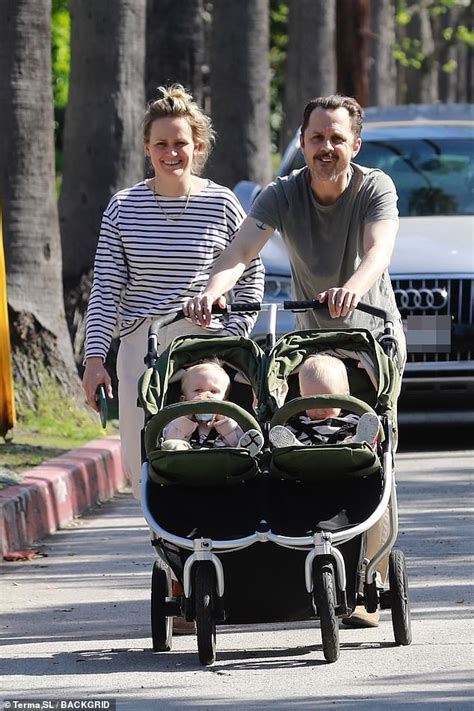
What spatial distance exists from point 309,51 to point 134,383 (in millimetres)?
20484

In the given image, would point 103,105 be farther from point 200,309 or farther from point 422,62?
point 422,62

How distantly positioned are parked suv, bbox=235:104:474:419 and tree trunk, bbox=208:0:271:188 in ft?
21.3

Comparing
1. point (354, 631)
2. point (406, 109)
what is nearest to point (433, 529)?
point (354, 631)

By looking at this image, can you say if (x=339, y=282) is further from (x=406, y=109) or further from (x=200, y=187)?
(x=406, y=109)

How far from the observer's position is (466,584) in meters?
6.89

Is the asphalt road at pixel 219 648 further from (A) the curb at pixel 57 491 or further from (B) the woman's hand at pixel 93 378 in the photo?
(B) the woman's hand at pixel 93 378

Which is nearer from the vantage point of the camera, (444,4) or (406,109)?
(406,109)

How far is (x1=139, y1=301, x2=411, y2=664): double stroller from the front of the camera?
17.7 feet

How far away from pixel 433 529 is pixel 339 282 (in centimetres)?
239

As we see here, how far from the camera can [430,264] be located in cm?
1050

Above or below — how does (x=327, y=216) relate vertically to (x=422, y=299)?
above

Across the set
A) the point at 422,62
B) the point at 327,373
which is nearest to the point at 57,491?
the point at 327,373

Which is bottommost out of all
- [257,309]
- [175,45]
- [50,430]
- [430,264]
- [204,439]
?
[50,430]

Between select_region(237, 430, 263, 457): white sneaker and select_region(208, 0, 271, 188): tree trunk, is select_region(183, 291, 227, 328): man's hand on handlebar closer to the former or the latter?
select_region(237, 430, 263, 457): white sneaker
